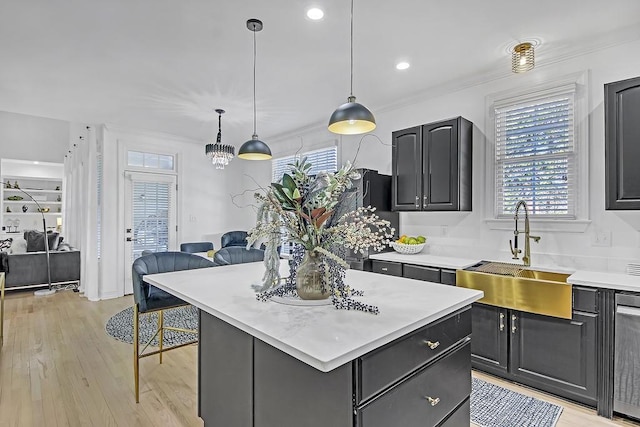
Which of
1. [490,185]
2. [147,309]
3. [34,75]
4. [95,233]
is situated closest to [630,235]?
[490,185]

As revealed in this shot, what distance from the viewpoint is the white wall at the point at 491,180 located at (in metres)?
2.72

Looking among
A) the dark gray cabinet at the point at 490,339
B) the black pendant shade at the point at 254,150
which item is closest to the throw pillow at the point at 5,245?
the black pendant shade at the point at 254,150

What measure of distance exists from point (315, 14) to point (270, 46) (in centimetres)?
62

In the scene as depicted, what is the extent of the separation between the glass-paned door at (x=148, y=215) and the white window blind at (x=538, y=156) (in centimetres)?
528

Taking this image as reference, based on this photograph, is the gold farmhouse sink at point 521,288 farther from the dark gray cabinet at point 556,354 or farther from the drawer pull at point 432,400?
the drawer pull at point 432,400

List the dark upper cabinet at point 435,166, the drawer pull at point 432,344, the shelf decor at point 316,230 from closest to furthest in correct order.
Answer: the drawer pull at point 432,344 → the shelf decor at point 316,230 → the dark upper cabinet at point 435,166

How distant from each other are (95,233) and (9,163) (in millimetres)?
4581

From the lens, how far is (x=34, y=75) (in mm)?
3549

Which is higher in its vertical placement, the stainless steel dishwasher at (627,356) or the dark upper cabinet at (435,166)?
the dark upper cabinet at (435,166)

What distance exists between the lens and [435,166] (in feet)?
11.3

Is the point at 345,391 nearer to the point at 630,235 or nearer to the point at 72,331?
the point at 630,235

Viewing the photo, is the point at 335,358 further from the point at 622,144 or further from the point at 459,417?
the point at 622,144

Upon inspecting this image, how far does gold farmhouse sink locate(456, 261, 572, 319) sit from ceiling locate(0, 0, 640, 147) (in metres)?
1.90

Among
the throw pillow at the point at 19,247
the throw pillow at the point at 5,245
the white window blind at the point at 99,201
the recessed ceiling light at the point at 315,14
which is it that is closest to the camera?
the recessed ceiling light at the point at 315,14
